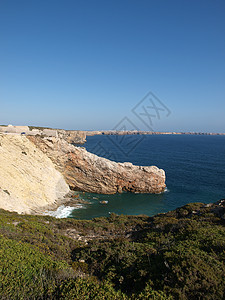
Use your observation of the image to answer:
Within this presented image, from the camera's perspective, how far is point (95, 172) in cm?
3566

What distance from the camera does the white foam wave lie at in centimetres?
2441

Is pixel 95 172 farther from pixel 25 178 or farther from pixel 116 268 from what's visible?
pixel 116 268

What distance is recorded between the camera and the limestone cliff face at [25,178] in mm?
22998

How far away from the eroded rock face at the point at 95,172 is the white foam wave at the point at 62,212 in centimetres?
778

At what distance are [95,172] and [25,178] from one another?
42.2ft

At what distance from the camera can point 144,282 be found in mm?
6711

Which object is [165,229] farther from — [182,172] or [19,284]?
[182,172]

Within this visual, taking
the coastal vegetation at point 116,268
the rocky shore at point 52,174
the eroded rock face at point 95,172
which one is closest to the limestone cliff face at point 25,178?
the rocky shore at point 52,174

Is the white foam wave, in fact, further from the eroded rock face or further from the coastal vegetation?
the coastal vegetation

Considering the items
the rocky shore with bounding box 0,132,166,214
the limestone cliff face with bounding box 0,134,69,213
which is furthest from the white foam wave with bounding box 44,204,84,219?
the limestone cliff face with bounding box 0,134,69,213

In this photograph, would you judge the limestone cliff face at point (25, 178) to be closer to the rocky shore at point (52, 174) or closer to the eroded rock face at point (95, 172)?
the rocky shore at point (52, 174)

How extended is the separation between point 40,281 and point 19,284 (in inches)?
24.1

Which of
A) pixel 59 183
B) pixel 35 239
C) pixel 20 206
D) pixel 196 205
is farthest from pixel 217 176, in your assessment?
pixel 35 239

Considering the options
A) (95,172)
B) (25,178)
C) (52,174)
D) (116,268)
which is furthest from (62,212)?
(116,268)
